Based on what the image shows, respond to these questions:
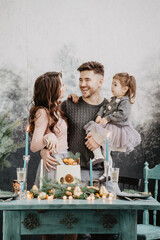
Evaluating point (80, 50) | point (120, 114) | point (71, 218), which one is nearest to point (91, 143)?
point (120, 114)

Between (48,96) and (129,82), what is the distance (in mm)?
850

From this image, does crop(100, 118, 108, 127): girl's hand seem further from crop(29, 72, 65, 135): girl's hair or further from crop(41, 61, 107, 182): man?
crop(29, 72, 65, 135): girl's hair

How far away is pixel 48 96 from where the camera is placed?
2.95m

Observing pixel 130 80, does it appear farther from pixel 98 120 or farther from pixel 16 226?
pixel 16 226

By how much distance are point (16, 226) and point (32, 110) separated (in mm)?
1499

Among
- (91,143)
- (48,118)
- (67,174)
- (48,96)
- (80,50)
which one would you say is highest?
(80,50)

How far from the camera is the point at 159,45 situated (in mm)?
3273

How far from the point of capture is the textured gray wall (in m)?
3.12

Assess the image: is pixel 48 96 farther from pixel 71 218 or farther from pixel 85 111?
pixel 71 218

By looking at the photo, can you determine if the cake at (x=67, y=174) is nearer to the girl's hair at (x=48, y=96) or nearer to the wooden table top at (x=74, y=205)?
the wooden table top at (x=74, y=205)

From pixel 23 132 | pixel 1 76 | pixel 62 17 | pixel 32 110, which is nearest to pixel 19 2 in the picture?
pixel 62 17

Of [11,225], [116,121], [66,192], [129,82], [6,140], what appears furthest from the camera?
[129,82]

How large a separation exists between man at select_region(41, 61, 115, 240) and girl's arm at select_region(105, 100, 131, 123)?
161 mm

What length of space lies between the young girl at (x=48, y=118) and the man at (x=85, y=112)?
0.28 feet
